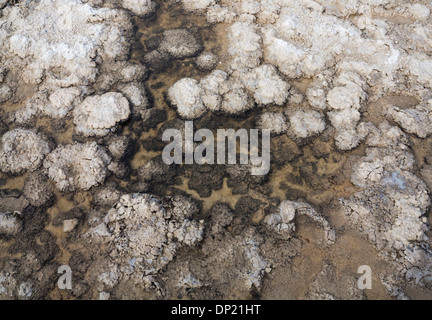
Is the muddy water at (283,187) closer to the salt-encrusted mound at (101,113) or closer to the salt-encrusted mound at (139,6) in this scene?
the salt-encrusted mound at (101,113)

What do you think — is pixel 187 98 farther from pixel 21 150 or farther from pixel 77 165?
pixel 21 150

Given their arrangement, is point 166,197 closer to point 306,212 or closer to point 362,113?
point 306,212

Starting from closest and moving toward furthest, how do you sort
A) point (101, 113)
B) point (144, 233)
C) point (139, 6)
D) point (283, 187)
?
point (144, 233) → point (283, 187) → point (101, 113) → point (139, 6)

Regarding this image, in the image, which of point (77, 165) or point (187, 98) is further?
point (187, 98)

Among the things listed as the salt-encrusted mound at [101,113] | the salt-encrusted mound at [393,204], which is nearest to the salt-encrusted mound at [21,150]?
the salt-encrusted mound at [101,113]

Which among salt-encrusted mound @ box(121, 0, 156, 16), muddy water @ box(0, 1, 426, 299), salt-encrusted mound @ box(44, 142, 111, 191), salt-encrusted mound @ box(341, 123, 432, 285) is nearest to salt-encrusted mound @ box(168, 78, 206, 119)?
muddy water @ box(0, 1, 426, 299)

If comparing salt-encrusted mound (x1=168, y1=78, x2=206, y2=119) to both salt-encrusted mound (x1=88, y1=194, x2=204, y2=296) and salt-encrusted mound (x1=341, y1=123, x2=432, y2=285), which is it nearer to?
salt-encrusted mound (x1=88, y1=194, x2=204, y2=296)

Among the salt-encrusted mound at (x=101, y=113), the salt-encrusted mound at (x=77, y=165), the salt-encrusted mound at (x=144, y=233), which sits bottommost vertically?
the salt-encrusted mound at (x=144, y=233)

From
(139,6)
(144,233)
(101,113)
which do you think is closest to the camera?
(144,233)

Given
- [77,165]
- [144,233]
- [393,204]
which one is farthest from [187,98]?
[393,204]

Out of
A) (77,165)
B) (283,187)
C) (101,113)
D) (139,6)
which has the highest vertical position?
(139,6)

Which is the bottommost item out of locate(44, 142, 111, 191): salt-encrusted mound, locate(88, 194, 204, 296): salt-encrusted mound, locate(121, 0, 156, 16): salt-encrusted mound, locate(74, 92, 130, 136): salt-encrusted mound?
locate(88, 194, 204, 296): salt-encrusted mound

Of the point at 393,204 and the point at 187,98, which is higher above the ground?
the point at 187,98
